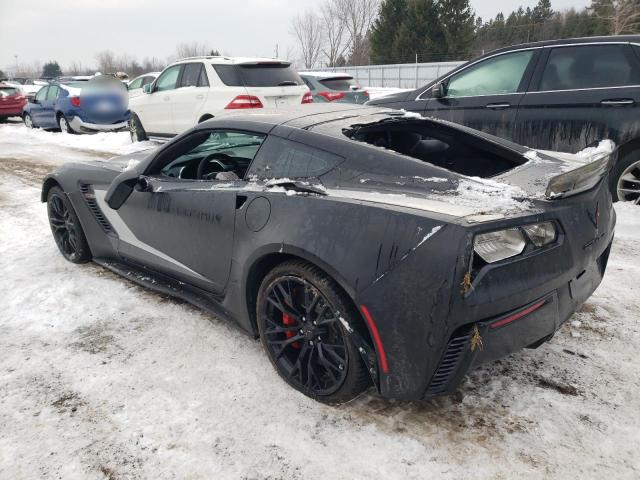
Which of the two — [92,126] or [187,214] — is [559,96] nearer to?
[187,214]

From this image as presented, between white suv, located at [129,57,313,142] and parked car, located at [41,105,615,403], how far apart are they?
4.79 m

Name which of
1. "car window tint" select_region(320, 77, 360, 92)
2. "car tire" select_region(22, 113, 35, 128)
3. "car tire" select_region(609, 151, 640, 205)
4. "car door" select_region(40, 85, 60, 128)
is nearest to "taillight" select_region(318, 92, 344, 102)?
"car window tint" select_region(320, 77, 360, 92)

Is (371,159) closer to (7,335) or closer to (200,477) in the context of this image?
(200,477)

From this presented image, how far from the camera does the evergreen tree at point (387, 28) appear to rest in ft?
137

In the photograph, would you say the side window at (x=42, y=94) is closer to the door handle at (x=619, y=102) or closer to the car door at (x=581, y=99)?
the car door at (x=581, y=99)

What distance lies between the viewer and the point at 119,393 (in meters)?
2.41

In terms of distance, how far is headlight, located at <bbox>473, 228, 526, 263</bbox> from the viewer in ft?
6.02

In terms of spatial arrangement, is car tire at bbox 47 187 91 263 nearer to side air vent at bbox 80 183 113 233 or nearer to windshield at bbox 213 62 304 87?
side air vent at bbox 80 183 113 233

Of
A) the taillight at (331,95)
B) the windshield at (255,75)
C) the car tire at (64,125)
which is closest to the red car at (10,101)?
the car tire at (64,125)

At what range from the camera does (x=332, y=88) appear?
1147cm

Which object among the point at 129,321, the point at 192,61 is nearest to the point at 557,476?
the point at 129,321

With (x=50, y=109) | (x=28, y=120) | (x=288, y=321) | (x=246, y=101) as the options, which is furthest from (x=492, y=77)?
(x=28, y=120)

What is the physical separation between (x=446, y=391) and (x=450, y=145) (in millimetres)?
1704

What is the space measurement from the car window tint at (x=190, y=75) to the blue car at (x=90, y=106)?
3701 mm
